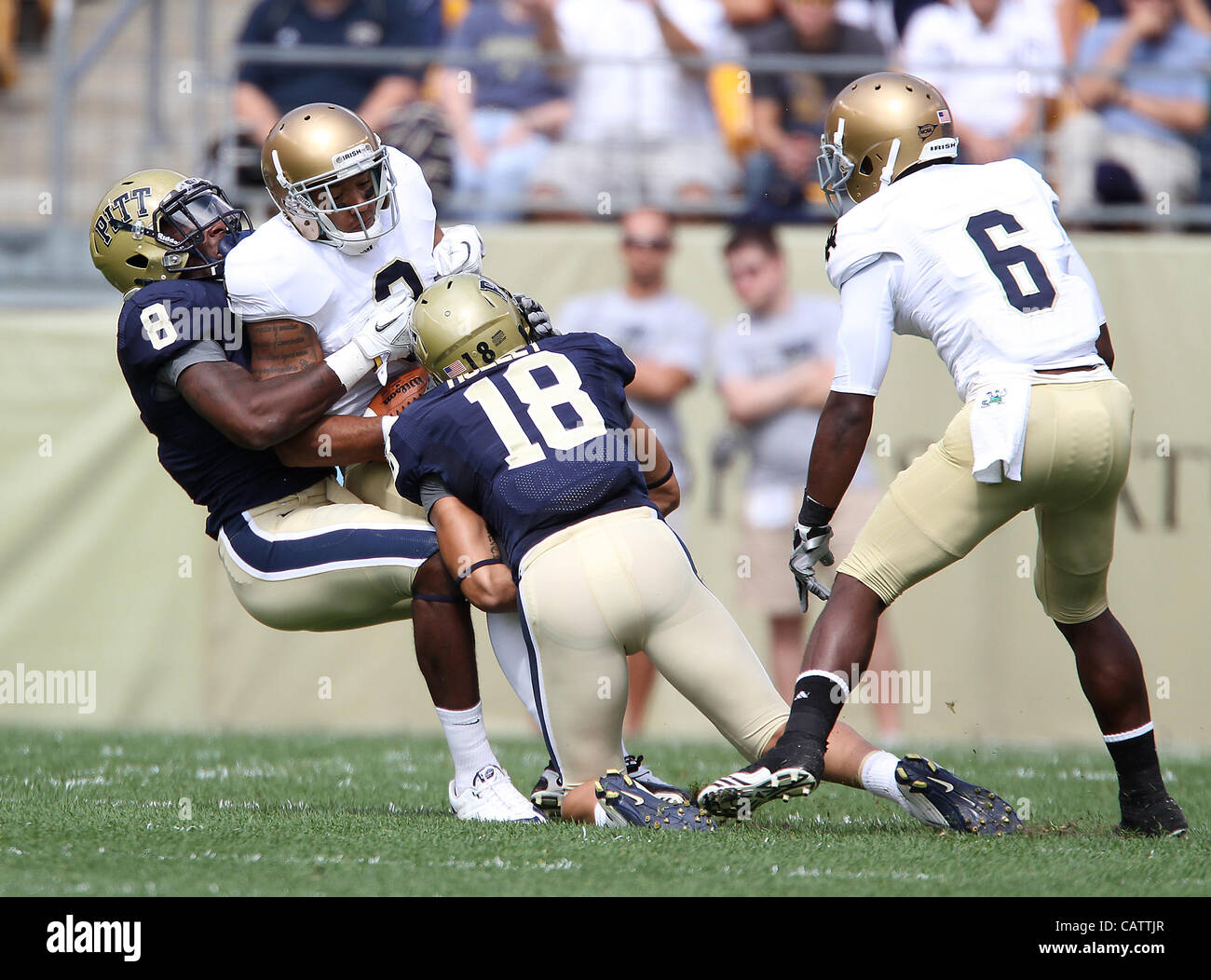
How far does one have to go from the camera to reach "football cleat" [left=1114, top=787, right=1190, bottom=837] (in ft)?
10.8

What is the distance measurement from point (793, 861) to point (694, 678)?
52 centimetres

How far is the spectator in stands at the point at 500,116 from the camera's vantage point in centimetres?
691

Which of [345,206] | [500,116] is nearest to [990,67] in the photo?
[500,116]

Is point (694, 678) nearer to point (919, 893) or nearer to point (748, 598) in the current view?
point (919, 893)

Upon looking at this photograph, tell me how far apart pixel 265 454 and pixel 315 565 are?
414 millimetres

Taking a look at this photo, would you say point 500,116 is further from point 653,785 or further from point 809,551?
point 653,785

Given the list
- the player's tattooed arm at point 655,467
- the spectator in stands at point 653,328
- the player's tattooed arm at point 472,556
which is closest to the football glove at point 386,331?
the player's tattooed arm at point 472,556

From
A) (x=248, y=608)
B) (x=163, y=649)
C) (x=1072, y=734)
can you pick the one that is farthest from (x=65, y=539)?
(x=1072, y=734)

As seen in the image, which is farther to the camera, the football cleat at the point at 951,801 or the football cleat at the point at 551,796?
the football cleat at the point at 551,796

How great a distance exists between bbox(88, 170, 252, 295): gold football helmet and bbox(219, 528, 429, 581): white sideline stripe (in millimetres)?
752

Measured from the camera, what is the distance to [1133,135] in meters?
6.91

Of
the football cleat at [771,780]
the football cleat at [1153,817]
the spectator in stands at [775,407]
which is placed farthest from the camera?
the spectator in stands at [775,407]

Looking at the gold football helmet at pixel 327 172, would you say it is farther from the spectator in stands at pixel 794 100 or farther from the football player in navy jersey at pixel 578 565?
the spectator in stands at pixel 794 100

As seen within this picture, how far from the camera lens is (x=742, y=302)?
6.17m
